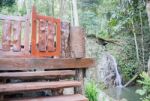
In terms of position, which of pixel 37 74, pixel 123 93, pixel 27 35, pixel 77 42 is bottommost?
pixel 123 93

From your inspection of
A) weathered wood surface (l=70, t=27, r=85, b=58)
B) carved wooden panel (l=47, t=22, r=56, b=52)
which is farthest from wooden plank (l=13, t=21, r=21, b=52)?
weathered wood surface (l=70, t=27, r=85, b=58)

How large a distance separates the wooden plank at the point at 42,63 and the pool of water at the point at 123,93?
5.73 metres

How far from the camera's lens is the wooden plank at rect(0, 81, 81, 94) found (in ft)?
12.1

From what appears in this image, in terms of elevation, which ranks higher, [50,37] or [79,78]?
[50,37]

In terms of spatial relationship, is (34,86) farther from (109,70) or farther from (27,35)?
(109,70)

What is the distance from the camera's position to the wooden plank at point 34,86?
3689mm

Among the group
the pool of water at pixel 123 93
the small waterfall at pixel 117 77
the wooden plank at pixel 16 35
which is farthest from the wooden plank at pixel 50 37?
the small waterfall at pixel 117 77

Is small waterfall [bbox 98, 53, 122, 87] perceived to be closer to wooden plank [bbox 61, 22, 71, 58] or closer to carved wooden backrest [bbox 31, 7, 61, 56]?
wooden plank [bbox 61, 22, 71, 58]

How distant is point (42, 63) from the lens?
3.96 m

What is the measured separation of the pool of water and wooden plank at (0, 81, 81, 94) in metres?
5.82

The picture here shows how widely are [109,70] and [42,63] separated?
8588 mm

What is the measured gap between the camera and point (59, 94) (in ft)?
14.0

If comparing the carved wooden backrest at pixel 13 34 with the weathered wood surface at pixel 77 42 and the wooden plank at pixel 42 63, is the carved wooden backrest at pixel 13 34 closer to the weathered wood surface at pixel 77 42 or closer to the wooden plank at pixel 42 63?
the wooden plank at pixel 42 63

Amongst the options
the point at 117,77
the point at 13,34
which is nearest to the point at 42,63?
the point at 13,34
